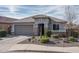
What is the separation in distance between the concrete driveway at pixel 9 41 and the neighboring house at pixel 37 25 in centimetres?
15

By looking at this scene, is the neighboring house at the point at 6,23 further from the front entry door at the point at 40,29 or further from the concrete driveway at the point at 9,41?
the front entry door at the point at 40,29

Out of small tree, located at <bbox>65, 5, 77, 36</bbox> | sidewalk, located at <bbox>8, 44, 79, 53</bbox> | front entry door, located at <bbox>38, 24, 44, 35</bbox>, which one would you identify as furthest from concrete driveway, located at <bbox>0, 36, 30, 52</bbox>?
small tree, located at <bbox>65, 5, 77, 36</bbox>

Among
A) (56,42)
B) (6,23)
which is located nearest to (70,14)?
(56,42)

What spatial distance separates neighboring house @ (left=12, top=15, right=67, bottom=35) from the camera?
31.4 feet

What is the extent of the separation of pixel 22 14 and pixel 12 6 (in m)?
0.38

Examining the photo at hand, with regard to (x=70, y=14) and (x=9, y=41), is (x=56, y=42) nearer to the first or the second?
(x=70, y=14)

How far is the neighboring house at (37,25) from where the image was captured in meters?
9.58

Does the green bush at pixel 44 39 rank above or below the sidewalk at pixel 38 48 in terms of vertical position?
above

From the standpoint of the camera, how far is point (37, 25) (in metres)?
9.60

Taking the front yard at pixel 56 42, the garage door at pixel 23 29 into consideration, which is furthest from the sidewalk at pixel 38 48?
the garage door at pixel 23 29

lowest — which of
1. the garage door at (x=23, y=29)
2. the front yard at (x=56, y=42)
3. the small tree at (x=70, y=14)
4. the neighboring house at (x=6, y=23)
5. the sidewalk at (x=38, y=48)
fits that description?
the sidewalk at (x=38, y=48)
